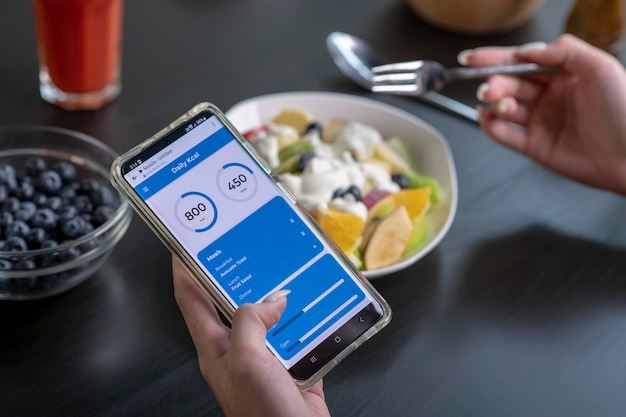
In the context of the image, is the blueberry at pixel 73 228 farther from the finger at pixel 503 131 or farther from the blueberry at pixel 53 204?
the finger at pixel 503 131

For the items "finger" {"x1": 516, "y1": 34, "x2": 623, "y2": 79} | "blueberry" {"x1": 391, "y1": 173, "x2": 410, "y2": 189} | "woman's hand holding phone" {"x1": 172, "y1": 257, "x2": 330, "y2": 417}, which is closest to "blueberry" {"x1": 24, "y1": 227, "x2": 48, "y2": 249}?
"woman's hand holding phone" {"x1": 172, "y1": 257, "x2": 330, "y2": 417}

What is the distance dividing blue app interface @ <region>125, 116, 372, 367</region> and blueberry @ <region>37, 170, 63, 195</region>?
0.23 metres

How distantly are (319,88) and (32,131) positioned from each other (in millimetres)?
461

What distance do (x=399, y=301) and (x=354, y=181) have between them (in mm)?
166

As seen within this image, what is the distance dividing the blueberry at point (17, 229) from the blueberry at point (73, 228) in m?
0.04

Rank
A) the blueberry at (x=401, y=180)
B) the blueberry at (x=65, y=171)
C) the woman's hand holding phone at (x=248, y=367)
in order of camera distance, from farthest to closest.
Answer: the blueberry at (x=401, y=180), the blueberry at (x=65, y=171), the woman's hand holding phone at (x=248, y=367)

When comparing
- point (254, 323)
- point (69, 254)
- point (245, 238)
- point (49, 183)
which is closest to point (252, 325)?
point (254, 323)

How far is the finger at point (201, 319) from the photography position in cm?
76

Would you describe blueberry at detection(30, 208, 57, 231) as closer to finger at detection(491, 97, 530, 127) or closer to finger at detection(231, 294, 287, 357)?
finger at detection(231, 294, 287, 357)

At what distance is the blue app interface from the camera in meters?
0.78

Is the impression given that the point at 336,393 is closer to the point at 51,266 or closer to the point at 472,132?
the point at 51,266

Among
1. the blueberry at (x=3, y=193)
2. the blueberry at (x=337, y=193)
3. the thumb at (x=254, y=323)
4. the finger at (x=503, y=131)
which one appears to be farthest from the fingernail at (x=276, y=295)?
the finger at (x=503, y=131)

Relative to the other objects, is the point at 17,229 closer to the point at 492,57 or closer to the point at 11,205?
the point at 11,205

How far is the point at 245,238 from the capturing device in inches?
31.4
